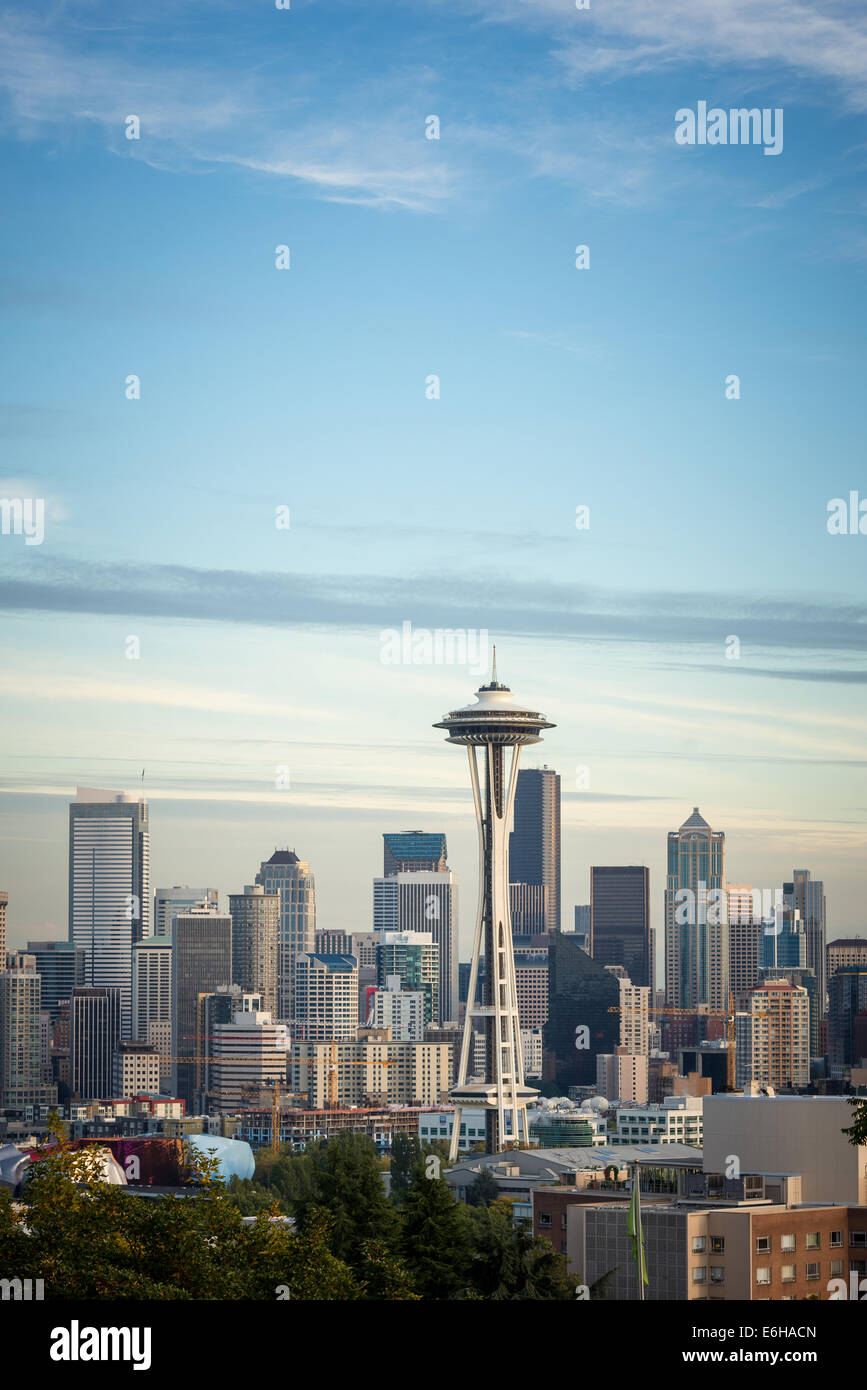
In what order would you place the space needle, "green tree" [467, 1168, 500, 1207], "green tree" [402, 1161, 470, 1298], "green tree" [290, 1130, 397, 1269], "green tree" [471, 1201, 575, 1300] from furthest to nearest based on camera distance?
the space needle → "green tree" [467, 1168, 500, 1207] → "green tree" [290, 1130, 397, 1269] → "green tree" [402, 1161, 470, 1298] → "green tree" [471, 1201, 575, 1300]

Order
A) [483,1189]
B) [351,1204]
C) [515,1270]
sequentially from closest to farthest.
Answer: [515,1270] → [351,1204] → [483,1189]

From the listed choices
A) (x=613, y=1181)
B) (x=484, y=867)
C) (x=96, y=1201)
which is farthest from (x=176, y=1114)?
(x=96, y=1201)

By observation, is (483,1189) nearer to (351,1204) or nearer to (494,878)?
(494,878)

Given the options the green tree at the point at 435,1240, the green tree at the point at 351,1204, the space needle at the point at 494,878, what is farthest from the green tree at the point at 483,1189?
the green tree at the point at 435,1240

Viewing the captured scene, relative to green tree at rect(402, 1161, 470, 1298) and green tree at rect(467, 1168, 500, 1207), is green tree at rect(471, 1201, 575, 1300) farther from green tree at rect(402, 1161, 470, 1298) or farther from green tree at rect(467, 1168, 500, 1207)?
→ green tree at rect(467, 1168, 500, 1207)

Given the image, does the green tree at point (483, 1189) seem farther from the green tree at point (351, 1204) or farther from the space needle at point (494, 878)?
the green tree at point (351, 1204)

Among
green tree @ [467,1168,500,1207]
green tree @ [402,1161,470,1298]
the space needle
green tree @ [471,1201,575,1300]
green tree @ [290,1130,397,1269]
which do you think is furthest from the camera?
the space needle

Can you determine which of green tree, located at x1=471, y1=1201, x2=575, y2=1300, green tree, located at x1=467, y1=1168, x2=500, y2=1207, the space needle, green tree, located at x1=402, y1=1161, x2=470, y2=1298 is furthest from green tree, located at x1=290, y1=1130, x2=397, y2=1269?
the space needle

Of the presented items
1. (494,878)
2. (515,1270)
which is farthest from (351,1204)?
(494,878)

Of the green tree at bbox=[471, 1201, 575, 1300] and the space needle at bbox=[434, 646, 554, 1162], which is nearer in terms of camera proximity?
the green tree at bbox=[471, 1201, 575, 1300]
